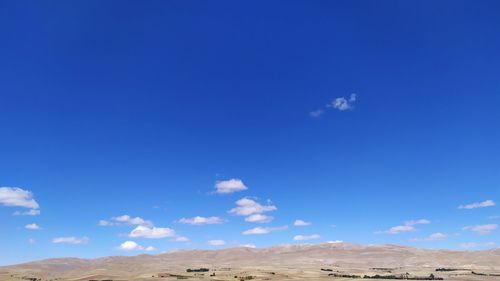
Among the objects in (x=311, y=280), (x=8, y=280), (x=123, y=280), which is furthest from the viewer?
(x=8, y=280)

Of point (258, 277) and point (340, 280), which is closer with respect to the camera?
point (340, 280)

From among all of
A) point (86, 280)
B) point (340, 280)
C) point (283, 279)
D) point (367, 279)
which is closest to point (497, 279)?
point (367, 279)

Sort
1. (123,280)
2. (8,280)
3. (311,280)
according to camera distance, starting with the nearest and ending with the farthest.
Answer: (311,280)
(123,280)
(8,280)

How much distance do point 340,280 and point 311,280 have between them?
8.68 metres

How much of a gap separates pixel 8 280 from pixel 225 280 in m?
85.5

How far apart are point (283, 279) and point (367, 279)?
2601cm

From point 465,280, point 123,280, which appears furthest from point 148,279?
point 465,280

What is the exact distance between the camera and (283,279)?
157625 millimetres

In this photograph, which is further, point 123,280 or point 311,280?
point 123,280

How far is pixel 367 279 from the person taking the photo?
15700cm

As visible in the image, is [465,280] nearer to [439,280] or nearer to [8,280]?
[439,280]

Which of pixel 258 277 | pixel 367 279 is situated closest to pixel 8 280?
pixel 258 277

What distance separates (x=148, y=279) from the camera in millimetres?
160875

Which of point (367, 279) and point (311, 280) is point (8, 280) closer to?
point (311, 280)
